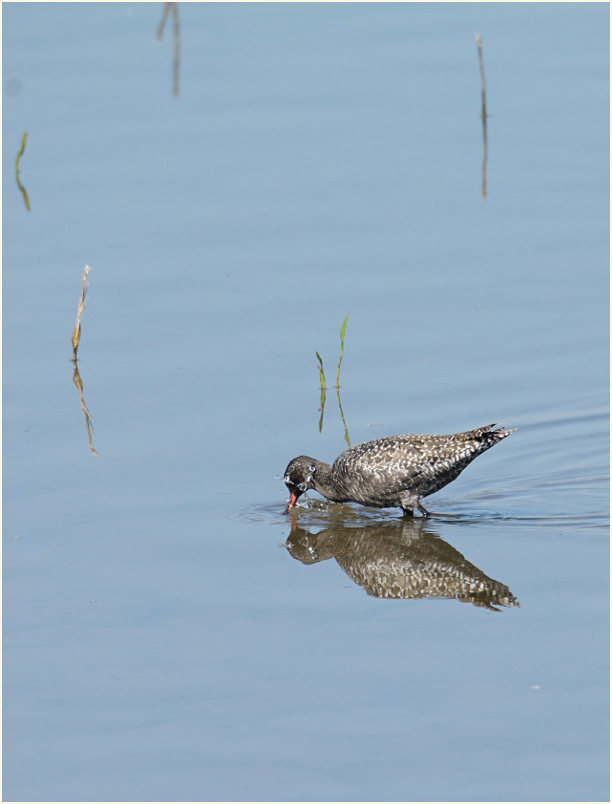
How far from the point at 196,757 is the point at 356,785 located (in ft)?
2.86

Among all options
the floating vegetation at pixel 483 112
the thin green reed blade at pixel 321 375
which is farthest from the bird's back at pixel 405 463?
the floating vegetation at pixel 483 112

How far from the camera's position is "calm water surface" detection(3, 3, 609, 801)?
25.0 feet

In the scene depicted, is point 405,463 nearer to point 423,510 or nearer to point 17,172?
point 423,510

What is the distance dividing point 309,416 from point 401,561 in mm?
2508

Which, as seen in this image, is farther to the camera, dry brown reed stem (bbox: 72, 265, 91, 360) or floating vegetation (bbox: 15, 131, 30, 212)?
floating vegetation (bbox: 15, 131, 30, 212)

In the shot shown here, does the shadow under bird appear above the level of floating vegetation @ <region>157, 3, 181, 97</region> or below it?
below

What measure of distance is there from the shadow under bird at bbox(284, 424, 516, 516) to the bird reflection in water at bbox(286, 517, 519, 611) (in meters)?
0.25

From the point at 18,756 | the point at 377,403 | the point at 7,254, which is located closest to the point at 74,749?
the point at 18,756

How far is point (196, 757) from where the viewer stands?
741 centimetres

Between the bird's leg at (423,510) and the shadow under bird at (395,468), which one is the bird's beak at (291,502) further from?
the bird's leg at (423,510)

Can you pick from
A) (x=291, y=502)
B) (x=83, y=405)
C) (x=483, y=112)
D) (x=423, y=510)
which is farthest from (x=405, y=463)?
(x=483, y=112)

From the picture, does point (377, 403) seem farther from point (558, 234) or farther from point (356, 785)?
point (356, 785)

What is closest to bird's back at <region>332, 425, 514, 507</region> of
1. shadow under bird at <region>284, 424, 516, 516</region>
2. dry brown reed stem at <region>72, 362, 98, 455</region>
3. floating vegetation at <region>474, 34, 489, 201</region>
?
shadow under bird at <region>284, 424, 516, 516</region>

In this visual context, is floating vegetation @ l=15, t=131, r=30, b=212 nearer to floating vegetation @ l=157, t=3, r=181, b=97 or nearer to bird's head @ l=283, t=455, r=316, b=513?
floating vegetation @ l=157, t=3, r=181, b=97
